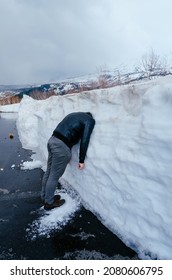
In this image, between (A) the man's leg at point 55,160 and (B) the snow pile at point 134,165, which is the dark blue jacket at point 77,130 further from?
(B) the snow pile at point 134,165

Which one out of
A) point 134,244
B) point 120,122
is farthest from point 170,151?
point 134,244

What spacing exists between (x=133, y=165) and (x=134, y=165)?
24mm

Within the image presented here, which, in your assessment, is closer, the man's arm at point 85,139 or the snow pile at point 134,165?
the snow pile at point 134,165

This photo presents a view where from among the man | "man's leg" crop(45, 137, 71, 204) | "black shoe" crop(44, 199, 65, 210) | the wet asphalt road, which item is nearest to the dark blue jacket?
the man

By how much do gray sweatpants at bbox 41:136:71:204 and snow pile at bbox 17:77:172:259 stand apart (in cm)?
51

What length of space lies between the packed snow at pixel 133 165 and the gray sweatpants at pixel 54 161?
429 mm

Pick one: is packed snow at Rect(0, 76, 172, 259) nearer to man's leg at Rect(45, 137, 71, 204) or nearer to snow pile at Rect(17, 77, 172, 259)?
→ snow pile at Rect(17, 77, 172, 259)

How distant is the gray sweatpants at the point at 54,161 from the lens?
4391 millimetres

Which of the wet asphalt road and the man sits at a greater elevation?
the man

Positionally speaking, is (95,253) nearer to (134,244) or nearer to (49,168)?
(134,244)

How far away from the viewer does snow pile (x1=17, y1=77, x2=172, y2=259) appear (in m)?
3.28

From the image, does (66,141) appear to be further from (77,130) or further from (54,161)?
(54,161)

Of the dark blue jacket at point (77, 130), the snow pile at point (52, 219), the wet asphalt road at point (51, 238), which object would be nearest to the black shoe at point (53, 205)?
the snow pile at point (52, 219)
